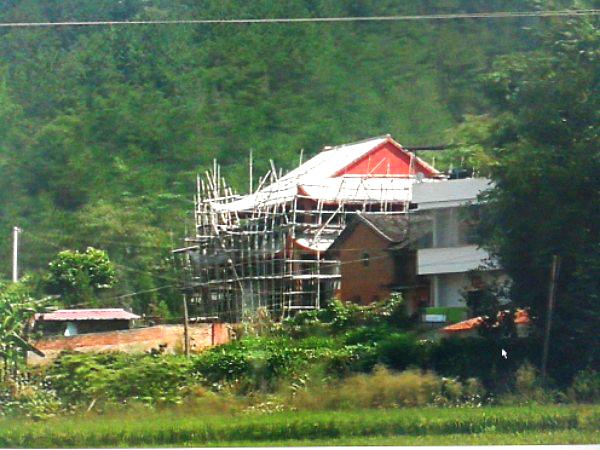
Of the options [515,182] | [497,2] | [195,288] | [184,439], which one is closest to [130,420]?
[184,439]

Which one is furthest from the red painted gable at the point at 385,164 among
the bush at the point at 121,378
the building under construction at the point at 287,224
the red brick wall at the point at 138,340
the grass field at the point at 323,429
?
the bush at the point at 121,378

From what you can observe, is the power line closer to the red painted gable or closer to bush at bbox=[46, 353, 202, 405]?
the red painted gable

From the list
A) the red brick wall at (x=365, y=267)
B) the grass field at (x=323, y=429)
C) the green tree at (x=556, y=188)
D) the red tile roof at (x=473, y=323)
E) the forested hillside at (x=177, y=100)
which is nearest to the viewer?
the grass field at (x=323, y=429)

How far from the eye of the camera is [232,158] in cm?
1268

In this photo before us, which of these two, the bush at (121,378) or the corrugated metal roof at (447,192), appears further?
the corrugated metal roof at (447,192)

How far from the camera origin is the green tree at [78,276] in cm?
1222

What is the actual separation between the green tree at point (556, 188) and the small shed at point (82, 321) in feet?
15.3

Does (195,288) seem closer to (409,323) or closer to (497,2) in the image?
(409,323)

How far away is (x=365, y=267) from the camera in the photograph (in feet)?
39.5

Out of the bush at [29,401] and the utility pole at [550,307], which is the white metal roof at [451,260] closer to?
the utility pole at [550,307]

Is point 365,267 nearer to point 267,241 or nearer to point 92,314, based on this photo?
point 267,241

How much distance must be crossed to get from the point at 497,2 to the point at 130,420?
681cm

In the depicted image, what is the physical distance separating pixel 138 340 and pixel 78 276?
1.22 metres

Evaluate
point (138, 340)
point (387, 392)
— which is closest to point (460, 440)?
point (387, 392)
